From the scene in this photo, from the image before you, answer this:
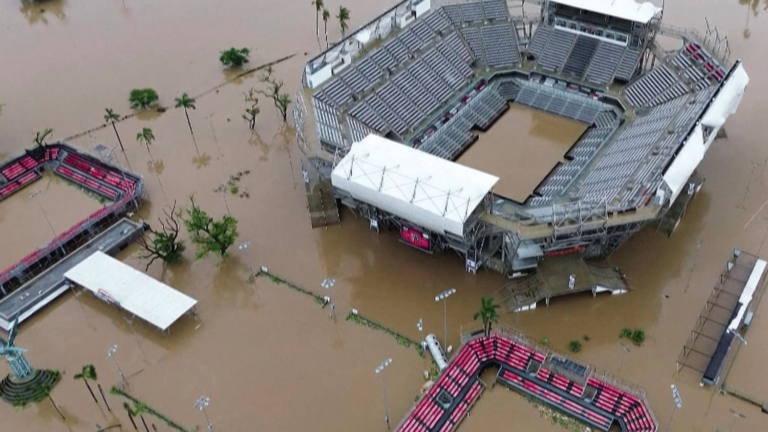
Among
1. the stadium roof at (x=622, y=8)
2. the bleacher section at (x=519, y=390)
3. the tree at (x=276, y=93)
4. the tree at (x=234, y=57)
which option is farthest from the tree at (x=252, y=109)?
the bleacher section at (x=519, y=390)

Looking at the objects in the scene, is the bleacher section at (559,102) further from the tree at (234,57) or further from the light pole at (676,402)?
the tree at (234,57)

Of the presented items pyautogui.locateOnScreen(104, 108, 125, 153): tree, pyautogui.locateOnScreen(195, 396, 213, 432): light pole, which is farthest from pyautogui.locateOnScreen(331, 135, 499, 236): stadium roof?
pyautogui.locateOnScreen(104, 108, 125, 153): tree

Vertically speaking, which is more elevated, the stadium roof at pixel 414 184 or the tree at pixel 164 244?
the stadium roof at pixel 414 184

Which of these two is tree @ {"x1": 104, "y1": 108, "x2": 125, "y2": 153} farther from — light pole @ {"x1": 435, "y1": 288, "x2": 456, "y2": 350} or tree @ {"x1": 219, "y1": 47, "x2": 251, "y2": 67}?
light pole @ {"x1": 435, "y1": 288, "x2": 456, "y2": 350}

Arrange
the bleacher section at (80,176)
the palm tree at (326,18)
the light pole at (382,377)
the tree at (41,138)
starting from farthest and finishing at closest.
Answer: the palm tree at (326,18) → the tree at (41,138) → the bleacher section at (80,176) → the light pole at (382,377)

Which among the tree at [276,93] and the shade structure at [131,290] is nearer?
the shade structure at [131,290]

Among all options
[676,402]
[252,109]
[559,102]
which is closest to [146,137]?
[252,109]

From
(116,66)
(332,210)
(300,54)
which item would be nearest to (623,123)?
(332,210)
